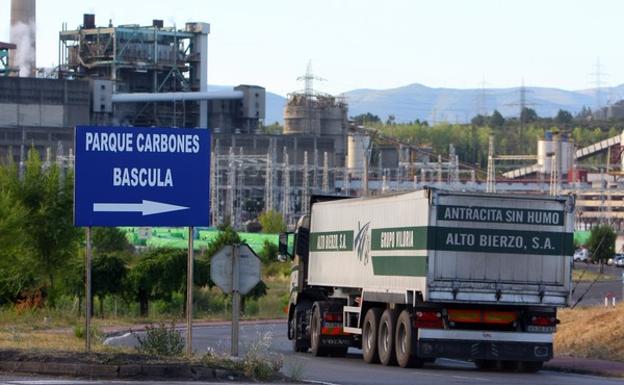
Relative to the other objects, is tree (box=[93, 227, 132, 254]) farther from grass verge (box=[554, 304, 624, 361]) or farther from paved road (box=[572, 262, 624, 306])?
grass verge (box=[554, 304, 624, 361])

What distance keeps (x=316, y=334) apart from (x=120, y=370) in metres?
12.1

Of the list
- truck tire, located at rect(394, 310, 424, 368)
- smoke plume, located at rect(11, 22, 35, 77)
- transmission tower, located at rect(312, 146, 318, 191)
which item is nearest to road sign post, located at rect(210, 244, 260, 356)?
truck tire, located at rect(394, 310, 424, 368)

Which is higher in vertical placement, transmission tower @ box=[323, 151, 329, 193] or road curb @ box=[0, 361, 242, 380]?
transmission tower @ box=[323, 151, 329, 193]

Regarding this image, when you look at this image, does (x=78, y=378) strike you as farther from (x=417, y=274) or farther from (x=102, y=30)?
(x=102, y=30)

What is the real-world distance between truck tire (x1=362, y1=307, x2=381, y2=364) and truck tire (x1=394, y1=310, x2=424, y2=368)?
111 centimetres

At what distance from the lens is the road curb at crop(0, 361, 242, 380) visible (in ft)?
58.1

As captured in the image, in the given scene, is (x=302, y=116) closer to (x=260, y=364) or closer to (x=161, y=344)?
(x=161, y=344)

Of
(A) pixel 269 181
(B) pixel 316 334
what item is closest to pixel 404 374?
(B) pixel 316 334

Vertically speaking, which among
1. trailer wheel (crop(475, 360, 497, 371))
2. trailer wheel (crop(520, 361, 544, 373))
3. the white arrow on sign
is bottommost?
trailer wheel (crop(475, 360, 497, 371))

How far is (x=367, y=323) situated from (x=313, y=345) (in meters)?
2.91

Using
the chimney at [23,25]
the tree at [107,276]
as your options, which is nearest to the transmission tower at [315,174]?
the chimney at [23,25]

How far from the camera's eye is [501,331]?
80.6ft

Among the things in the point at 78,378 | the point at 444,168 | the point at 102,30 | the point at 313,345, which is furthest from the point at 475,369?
the point at 444,168

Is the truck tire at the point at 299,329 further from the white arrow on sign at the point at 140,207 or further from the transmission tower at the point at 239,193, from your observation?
the transmission tower at the point at 239,193
